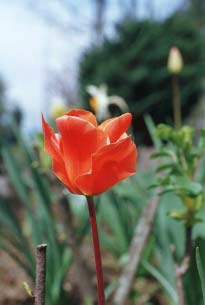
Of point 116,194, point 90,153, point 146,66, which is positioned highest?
point 146,66

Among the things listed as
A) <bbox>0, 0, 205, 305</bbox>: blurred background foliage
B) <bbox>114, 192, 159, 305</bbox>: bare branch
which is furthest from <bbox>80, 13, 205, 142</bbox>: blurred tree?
<bbox>114, 192, 159, 305</bbox>: bare branch

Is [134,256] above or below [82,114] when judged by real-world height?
below

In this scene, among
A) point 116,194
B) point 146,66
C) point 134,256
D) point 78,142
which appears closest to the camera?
point 78,142

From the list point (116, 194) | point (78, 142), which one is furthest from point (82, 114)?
point (116, 194)

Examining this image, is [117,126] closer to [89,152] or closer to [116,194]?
[89,152]

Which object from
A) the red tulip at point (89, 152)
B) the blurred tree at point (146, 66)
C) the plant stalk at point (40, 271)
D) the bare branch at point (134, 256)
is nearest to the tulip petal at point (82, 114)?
the red tulip at point (89, 152)

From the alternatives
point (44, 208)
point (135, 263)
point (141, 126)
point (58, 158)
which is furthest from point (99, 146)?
point (141, 126)

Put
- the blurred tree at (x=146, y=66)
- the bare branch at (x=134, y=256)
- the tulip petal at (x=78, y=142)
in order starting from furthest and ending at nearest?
1. the blurred tree at (x=146, y=66)
2. the bare branch at (x=134, y=256)
3. the tulip petal at (x=78, y=142)

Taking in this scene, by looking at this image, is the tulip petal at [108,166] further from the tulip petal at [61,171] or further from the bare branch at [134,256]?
the bare branch at [134,256]
